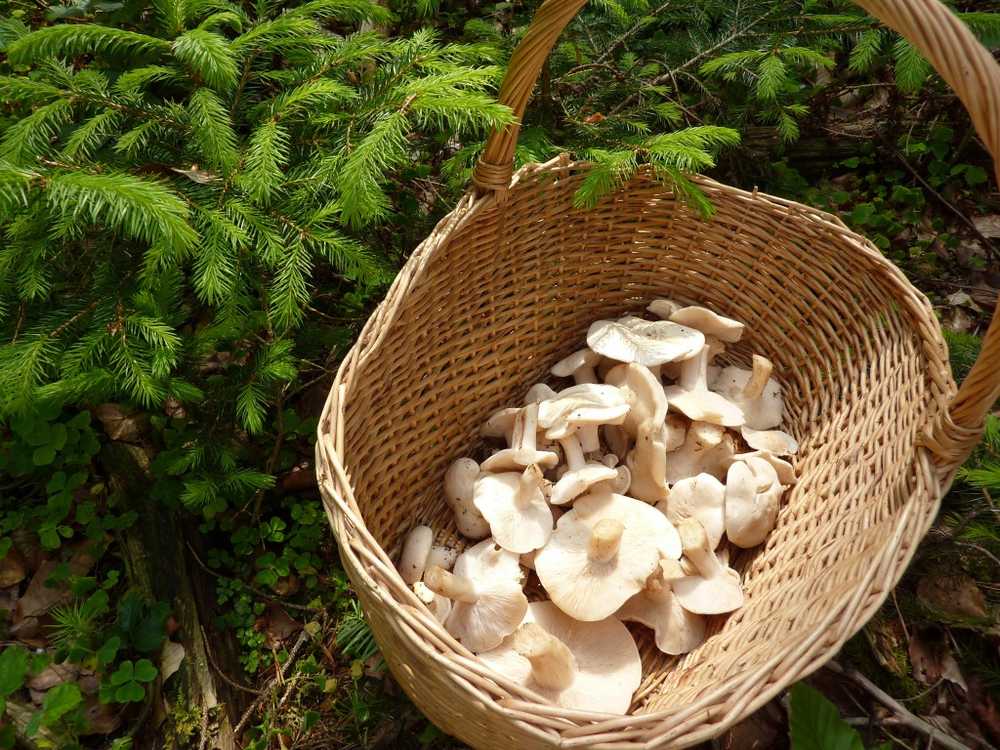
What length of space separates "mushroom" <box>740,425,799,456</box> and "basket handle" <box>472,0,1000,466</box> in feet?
1.81

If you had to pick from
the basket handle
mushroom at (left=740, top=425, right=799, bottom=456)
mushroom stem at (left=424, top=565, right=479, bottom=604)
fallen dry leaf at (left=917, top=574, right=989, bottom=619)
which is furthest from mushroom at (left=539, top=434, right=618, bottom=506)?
fallen dry leaf at (left=917, top=574, right=989, bottom=619)

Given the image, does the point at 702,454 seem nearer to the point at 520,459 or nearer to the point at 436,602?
the point at 520,459

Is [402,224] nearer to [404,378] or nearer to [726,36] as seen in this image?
[404,378]

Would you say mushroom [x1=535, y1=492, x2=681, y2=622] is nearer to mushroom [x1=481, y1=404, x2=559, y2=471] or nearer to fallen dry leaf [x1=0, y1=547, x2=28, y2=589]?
mushroom [x1=481, y1=404, x2=559, y2=471]

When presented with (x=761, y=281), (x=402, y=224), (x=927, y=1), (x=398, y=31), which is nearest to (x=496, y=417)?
(x=402, y=224)

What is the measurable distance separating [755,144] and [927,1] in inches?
63.7

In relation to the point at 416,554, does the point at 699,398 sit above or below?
above

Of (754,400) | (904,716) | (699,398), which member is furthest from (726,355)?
(904,716)

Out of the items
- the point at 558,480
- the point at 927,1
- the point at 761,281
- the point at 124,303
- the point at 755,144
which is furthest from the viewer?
the point at 755,144

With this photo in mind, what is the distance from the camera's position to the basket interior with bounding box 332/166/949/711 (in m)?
1.50

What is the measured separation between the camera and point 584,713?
1.06 metres

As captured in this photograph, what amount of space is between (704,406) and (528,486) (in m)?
0.56

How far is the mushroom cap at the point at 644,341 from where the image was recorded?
1.86 meters

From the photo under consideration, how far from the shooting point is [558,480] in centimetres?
182
